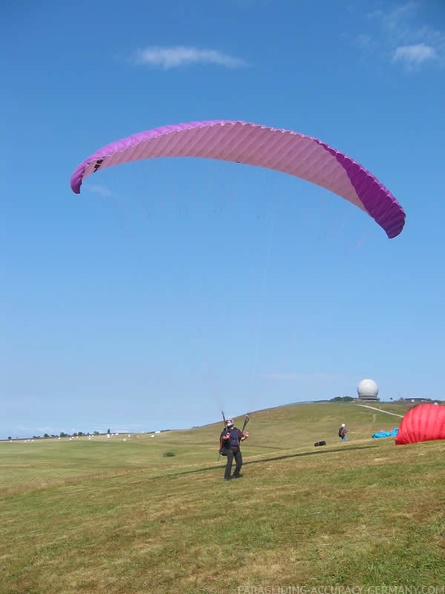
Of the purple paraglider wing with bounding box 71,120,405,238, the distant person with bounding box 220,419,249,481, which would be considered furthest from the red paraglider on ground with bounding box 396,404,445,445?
the distant person with bounding box 220,419,249,481

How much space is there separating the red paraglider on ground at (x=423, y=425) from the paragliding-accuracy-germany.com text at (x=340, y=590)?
50.5 ft

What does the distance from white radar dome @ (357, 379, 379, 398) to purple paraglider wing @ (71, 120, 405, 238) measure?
9424 cm

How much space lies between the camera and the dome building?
365 ft

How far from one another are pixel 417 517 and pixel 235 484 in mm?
7707

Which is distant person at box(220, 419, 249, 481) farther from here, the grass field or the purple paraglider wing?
the purple paraglider wing

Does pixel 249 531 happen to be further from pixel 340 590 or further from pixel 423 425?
pixel 423 425

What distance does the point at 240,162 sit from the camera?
20328 mm

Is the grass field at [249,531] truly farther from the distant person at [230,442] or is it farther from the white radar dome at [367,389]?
the white radar dome at [367,389]

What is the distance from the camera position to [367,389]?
11175 centimetres

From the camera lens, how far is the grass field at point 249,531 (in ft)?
32.9

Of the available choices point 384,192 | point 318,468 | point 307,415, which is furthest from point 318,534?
point 307,415

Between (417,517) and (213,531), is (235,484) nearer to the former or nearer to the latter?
(213,531)

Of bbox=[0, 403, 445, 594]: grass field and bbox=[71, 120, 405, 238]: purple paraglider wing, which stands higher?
bbox=[71, 120, 405, 238]: purple paraglider wing

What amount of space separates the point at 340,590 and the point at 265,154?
45.4 ft
